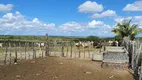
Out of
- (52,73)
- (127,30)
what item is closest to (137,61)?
(52,73)

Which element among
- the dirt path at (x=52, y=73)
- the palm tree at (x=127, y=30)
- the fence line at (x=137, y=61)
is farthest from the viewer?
the palm tree at (x=127, y=30)

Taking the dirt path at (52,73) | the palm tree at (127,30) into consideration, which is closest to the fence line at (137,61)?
the dirt path at (52,73)

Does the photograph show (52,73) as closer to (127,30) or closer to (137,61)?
(137,61)

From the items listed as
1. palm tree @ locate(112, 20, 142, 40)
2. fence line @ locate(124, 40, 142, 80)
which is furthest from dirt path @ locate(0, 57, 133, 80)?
palm tree @ locate(112, 20, 142, 40)

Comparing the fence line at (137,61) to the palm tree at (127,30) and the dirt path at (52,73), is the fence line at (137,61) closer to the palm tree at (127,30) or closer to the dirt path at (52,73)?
the dirt path at (52,73)

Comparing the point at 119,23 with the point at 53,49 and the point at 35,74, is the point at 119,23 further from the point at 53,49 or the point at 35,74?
the point at 35,74

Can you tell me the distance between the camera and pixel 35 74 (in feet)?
34.2

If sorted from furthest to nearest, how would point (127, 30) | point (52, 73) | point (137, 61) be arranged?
point (127, 30)
point (137, 61)
point (52, 73)

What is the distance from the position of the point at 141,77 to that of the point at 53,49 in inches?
622

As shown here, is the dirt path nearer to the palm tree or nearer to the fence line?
the fence line

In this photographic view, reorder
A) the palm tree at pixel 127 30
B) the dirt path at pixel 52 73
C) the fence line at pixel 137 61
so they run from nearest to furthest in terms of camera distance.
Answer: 1. the fence line at pixel 137 61
2. the dirt path at pixel 52 73
3. the palm tree at pixel 127 30

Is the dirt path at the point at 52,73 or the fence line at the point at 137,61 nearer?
the fence line at the point at 137,61

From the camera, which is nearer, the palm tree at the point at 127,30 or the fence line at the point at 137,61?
the fence line at the point at 137,61

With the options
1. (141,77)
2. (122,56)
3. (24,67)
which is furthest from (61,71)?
(122,56)
